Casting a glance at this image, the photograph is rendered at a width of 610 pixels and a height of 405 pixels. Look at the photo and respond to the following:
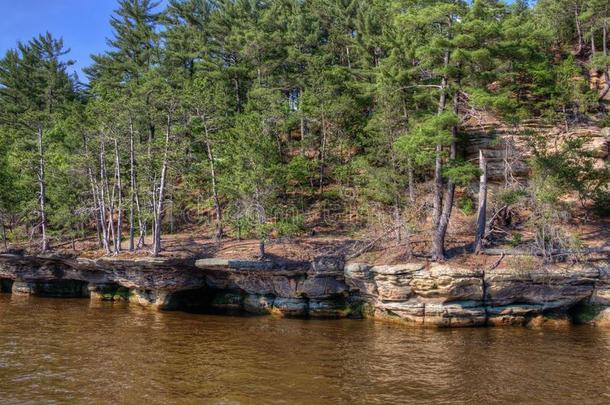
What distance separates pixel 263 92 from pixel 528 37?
1621cm

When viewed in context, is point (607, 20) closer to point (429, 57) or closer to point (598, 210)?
point (598, 210)

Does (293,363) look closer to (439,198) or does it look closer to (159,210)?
(439,198)

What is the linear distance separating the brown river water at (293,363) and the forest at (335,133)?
4.94 metres

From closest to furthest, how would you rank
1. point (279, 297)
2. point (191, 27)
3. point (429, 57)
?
1. point (429, 57)
2. point (279, 297)
3. point (191, 27)

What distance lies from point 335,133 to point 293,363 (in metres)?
19.1

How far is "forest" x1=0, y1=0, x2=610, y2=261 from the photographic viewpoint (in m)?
20.5

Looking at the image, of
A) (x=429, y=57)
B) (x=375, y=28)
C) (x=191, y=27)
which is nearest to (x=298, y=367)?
(x=429, y=57)

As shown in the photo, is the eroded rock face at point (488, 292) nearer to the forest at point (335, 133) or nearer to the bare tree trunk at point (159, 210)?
the forest at point (335, 133)

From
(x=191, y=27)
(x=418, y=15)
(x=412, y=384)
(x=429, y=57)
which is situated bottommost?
(x=412, y=384)

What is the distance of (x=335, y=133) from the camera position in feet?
97.8

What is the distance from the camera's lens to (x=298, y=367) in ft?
44.2

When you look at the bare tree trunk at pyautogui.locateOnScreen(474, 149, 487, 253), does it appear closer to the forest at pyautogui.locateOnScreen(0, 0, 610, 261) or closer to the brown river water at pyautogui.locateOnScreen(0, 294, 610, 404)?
the forest at pyautogui.locateOnScreen(0, 0, 610, 261)

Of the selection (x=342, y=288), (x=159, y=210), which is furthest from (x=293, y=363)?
(x=159, y=210)

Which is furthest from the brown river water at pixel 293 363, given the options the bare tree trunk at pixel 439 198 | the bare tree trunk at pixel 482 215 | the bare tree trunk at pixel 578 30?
the bare tree trunk at pixel 578 30
